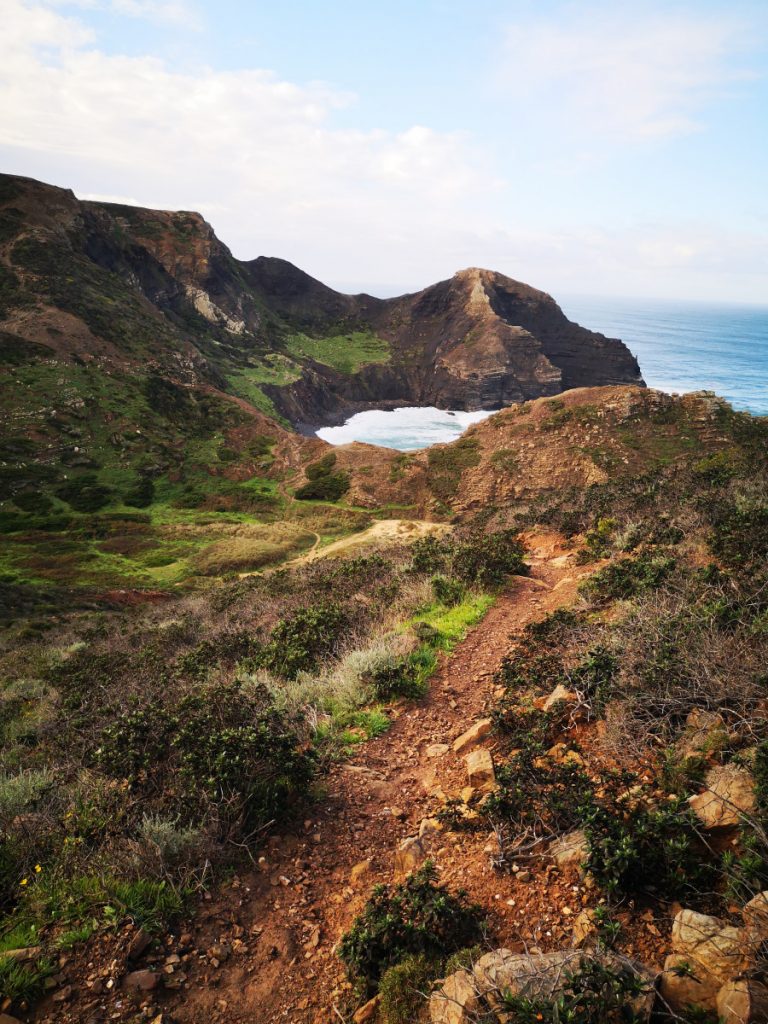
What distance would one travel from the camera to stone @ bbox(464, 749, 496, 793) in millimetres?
4457

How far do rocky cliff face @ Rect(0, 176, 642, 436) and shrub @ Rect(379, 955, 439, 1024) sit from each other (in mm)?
60166

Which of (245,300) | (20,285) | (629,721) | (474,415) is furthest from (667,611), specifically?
(245,300)

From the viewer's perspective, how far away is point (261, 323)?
98.9 meters

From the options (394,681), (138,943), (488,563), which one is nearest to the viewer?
(138,943)

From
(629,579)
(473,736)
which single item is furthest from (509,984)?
(629,579)

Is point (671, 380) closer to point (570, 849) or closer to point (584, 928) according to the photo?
point (570, 849)

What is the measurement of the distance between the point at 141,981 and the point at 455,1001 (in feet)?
5.70

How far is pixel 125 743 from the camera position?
4707 millimetres

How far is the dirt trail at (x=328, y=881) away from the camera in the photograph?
115 inches

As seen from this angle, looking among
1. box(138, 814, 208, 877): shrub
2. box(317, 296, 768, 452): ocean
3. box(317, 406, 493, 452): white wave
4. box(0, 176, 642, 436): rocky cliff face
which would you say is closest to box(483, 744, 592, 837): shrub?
box(138, 814, 208, 877): shrub

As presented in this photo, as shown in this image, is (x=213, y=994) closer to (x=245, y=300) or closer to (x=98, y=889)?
(x=98, y=889)

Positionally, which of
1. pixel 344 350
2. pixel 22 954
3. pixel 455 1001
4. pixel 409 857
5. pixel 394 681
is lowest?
pixel 394 681

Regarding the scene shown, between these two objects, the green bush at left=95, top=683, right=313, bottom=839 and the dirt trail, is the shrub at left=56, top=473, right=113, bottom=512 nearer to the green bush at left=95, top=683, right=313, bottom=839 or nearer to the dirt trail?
the green bush at left=95, top=683, right=313, bottom=839

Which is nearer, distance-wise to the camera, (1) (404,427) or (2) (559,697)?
(2) (559,697)
